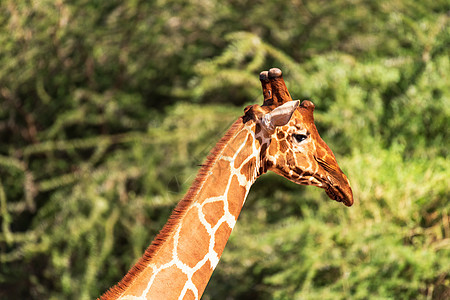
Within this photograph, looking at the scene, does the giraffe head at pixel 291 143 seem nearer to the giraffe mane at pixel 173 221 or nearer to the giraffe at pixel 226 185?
the giraffe at pixel 226 185

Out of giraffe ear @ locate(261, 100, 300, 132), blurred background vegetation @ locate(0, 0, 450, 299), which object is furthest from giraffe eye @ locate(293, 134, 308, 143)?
blurred background vegetation @ locate(0, 0, 450, 299)

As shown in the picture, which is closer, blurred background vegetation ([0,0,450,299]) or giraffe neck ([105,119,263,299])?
giraffe neck ([105,119,263,299])

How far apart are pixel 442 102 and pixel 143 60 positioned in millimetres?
3725

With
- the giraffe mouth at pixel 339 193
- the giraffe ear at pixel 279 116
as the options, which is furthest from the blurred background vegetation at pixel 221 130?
the giraffe ear at pixel 279 116

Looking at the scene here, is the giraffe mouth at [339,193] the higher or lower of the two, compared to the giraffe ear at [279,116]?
lower

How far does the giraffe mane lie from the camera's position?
1.96m

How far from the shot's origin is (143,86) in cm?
763

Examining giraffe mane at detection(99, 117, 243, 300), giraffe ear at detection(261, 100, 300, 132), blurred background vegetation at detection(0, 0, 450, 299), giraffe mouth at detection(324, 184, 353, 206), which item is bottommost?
blurred background vegetation at detection(0, 0, 450, 299)

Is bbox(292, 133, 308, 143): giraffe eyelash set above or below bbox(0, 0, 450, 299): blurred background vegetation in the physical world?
above

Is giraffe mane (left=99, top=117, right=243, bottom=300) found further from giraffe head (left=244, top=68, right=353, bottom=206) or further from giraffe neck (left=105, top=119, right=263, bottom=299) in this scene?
giraffe head (left=244, top=68, right=353, bottom=206)

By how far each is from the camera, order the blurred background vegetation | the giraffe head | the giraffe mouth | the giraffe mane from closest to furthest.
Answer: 1. the giraffe mane
2. the giraffe head
3. the giraffe mouth
4. the blurred background vegetation

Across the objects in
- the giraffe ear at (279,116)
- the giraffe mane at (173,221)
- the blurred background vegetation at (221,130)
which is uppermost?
the giraffe ear at (279,116)

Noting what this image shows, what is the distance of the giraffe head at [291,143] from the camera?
2191 millimetres

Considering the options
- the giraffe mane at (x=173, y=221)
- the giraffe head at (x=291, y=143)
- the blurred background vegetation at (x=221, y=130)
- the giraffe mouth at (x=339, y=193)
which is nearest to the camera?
the giraffe mane at (x=173, y=221)
